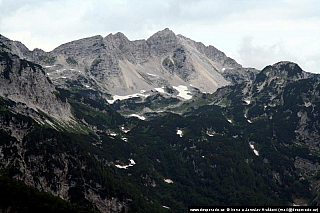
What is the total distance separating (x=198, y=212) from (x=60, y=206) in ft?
199

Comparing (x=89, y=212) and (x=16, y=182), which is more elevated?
(x=16, y=182)

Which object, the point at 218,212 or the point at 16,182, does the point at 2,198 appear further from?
the point at 218,212

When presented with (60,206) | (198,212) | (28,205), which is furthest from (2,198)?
(198,212)

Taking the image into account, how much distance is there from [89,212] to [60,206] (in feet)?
41.7

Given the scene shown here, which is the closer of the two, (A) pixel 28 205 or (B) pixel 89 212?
(A) pixel 28 205

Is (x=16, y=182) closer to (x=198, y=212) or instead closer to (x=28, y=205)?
(x=28, y=205)

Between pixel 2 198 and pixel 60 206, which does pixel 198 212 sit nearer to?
pixel 60 206

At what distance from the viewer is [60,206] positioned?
189 m

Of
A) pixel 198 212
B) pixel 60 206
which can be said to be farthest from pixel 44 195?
pixel 198 212

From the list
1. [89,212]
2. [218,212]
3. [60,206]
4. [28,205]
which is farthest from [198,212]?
[28,205]

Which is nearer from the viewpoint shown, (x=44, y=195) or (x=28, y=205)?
(x=28, y=205)

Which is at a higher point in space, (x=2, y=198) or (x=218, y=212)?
(x=2, y=198)

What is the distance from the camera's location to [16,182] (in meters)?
199

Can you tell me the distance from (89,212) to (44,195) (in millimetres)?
21267
